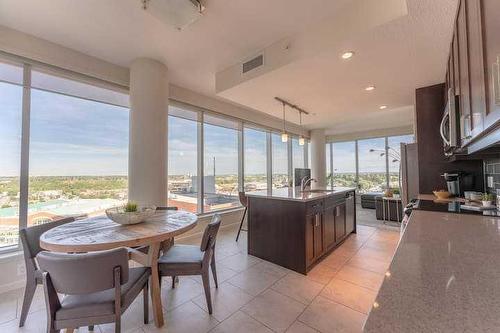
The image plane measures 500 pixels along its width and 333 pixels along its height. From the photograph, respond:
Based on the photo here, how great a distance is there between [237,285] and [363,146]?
742cm

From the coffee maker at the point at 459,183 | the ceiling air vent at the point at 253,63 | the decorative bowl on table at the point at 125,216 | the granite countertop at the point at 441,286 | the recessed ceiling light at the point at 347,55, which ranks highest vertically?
the ceiling air vent at the point at 253,63

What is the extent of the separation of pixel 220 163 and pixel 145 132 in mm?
2070

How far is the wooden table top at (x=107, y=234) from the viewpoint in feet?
4.99

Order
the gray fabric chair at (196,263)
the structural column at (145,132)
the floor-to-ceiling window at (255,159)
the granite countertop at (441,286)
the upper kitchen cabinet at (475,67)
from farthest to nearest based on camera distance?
the floor-to-ceiling window at (255,159)
the structural column at (145,132)
the gray fabric chair at (196,263)
the upper kitchen cabinet at (475,67)
the granite countertop at (441,286)

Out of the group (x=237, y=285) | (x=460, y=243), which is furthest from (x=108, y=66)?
(x=460, y=243)

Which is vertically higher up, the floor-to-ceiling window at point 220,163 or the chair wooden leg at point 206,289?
the floor-to-ceiling window at point 220,163

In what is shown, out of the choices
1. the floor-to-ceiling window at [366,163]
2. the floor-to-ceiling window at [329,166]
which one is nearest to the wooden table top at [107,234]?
the floor-to-ceiling window at [366,163]

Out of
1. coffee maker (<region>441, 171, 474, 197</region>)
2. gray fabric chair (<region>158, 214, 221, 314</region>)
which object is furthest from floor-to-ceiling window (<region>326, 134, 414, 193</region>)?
gray fabric chair (<region>158, 214, 221, 314</region>)

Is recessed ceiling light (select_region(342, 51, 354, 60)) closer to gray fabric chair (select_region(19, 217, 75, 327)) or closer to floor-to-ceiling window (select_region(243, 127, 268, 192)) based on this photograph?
floor-to-ceiling window (select_region(243, 127, 268, 192))

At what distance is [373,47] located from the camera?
7.55 ft

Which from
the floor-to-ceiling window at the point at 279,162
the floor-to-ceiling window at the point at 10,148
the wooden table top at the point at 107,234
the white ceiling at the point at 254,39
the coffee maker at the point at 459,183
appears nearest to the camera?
the wooden table top at the point at 107,234

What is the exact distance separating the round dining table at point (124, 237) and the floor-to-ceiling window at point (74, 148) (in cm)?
111

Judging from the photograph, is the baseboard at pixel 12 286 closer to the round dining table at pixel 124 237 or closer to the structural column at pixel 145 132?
the round dining table at pixel 124 237

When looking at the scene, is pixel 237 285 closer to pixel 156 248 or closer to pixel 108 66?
pixel 156 248
